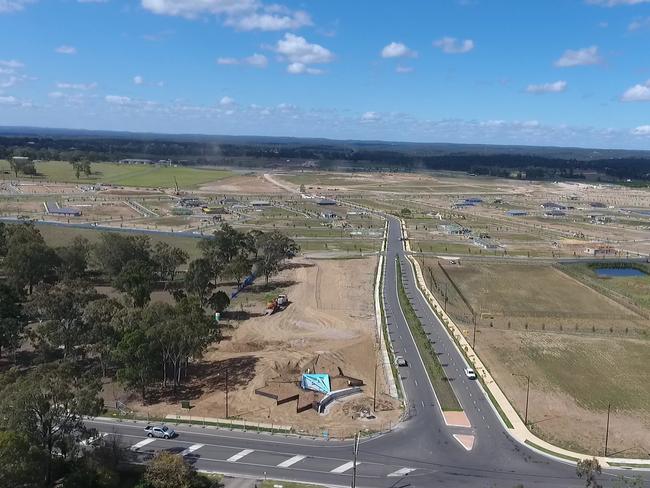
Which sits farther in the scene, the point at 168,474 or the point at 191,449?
the point at 191,449

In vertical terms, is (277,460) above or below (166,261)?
below

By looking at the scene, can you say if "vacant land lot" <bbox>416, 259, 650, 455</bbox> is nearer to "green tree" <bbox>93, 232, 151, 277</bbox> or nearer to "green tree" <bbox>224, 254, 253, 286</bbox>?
"green tree" <bbox>224, 254, 253, 286</bbox>

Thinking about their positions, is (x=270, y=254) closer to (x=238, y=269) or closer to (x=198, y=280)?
(x=238, y=269)

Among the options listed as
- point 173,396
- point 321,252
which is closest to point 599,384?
point 173,396

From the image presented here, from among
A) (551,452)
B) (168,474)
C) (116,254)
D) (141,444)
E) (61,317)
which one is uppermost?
(116,254)

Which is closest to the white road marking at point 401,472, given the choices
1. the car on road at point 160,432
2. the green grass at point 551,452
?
the green grass at point 551,452

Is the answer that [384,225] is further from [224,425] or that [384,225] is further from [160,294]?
[224,425]

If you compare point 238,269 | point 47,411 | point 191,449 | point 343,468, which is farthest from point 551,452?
point 238,269
